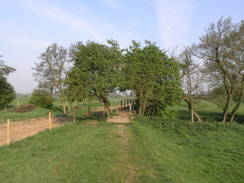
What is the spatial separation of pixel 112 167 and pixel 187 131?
7259 mm

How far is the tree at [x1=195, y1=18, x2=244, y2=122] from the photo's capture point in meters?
17.1

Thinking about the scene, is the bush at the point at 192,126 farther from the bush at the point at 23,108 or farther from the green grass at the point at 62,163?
the bush at the point at 23,108

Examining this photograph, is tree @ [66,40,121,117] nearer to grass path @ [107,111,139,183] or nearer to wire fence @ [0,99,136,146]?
wire fence @ [0,99,136,146]

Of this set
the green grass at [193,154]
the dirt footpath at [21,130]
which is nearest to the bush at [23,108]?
the dirt footpath at [21,130]

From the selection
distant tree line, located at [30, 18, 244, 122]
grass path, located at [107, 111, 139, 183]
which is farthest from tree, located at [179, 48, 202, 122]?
grass path, located at [107, 111, 139, 183]

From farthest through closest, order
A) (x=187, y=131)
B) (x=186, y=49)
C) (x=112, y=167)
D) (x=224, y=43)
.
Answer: (x=186, y=49)
(x=224, y=43)
(x=187, y=131)
(x=112, y=167)

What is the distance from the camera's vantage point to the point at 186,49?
20.4 m

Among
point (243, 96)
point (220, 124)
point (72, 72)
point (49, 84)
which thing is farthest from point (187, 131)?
point (49, 84)

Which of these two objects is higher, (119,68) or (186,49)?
(186,49)

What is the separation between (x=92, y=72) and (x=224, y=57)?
14.3 m

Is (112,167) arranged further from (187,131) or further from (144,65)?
(144,65)

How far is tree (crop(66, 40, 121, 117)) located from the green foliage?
23.4m

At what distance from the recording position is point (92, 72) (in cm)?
1297

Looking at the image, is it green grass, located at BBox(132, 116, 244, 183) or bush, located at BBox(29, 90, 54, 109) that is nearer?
green grass, located at BBox(132, 116, 244, 183)
